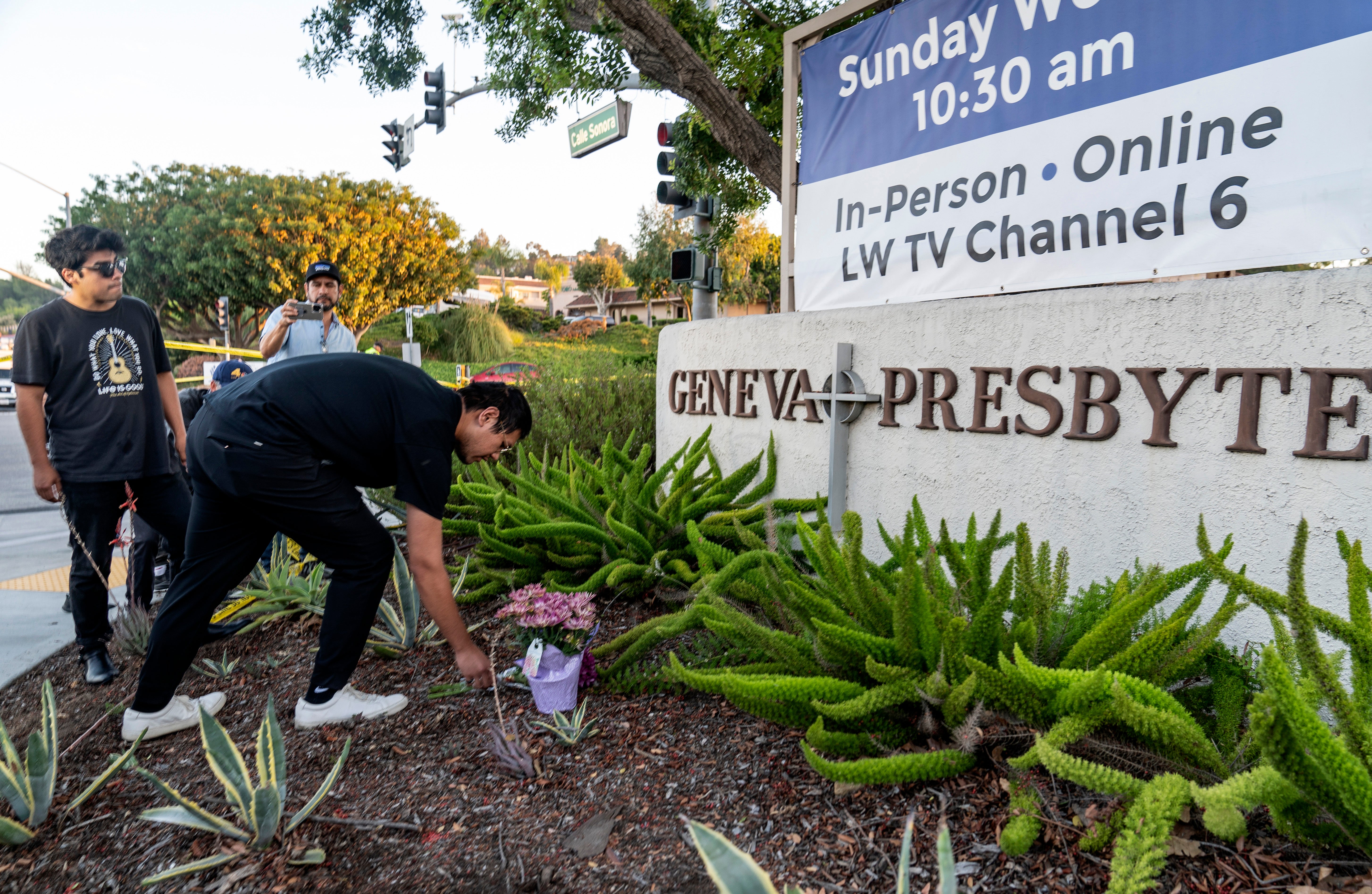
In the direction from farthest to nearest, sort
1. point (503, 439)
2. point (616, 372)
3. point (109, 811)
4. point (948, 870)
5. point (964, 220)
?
point (616, 372)
point (964, 220)
point (503, 439)
point (109, 811)
point (948, 870)

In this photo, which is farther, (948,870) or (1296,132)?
(1296,132)

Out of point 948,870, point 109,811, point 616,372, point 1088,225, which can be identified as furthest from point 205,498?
point 616,372

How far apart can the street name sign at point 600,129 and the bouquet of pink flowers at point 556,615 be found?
5821 millimetres

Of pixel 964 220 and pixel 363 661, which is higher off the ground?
pixel 964 220

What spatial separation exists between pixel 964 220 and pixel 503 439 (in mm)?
2267

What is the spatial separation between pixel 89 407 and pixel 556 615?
225 centimetres

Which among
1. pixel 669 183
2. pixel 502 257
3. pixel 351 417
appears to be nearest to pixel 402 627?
pixel 351 417

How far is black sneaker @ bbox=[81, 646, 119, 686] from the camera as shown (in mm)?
3221

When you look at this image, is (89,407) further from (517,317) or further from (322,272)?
(517,317)

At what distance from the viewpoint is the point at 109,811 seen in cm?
223

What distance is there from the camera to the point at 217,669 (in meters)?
3.20

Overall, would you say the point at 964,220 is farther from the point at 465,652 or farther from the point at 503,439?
the point at 465,652

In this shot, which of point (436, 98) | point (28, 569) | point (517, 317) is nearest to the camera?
point (28, 569)

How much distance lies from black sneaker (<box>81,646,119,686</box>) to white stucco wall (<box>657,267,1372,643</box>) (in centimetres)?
316
